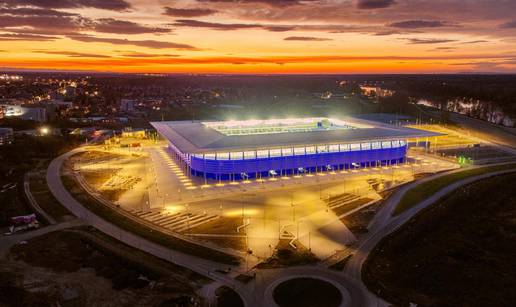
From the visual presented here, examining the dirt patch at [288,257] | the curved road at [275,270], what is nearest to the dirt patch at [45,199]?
the curved road at [275,270]

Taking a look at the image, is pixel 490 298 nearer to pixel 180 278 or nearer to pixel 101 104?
pixel 180 278

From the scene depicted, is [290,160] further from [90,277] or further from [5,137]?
Answer: [5,137]

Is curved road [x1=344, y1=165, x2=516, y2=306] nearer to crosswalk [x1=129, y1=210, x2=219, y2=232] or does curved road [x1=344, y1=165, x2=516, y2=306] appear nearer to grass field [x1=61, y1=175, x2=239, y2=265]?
grass field [x1=61, y1=175, x2=239, y2=265]

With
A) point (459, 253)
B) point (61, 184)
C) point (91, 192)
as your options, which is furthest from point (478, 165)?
point (61, 184)

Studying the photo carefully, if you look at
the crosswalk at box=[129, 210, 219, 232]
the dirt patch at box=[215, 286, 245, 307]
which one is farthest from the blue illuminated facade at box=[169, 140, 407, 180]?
the dirt patch at box=[215, 286, 245, 307]

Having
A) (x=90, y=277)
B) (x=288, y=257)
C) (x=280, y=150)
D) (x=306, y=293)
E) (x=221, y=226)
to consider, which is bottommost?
(x=306, y=293)

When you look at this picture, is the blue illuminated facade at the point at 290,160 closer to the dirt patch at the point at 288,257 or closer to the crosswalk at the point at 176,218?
the crosswalk at the point at 176,218

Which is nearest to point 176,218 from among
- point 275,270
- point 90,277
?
point 90,277

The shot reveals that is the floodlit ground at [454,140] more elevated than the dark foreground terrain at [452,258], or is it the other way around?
the floodlit ground at [454,140]
